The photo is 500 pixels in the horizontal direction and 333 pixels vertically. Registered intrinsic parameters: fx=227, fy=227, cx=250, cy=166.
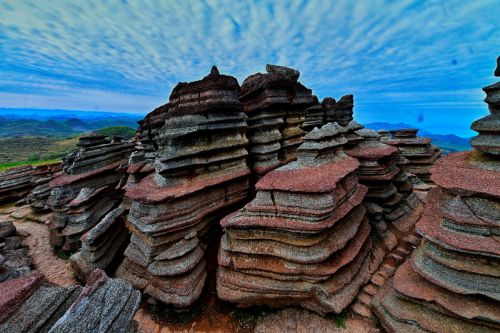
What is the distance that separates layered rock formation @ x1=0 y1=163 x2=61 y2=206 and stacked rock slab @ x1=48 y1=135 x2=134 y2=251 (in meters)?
15.9

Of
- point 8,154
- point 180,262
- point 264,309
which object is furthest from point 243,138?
point 8,154

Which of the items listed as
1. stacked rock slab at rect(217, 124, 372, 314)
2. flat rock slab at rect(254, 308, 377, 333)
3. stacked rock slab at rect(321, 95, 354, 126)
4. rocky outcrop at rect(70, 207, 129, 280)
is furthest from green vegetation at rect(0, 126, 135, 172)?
flat rock slab at rect(254, 308, 377, 333)

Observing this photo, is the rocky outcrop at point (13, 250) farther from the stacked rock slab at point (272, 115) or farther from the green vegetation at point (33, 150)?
the green vegetation at point (33, 150)

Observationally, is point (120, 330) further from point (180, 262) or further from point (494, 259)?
point (494, 259)

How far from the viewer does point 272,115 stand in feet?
61.1

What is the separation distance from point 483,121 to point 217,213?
570 inches

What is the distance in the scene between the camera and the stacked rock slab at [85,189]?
19.1 metres

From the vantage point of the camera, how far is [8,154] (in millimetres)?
93688

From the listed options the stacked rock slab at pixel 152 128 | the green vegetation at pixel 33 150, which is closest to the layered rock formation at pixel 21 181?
the stacked rock slab at pixel 152 128

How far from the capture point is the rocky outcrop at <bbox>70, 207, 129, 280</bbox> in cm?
1477

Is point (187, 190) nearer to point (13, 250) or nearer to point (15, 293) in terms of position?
point (15, 293)

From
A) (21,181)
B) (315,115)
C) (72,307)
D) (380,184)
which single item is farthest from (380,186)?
(21,181)

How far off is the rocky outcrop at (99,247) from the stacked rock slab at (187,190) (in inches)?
85.1

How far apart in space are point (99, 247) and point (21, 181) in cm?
3351
